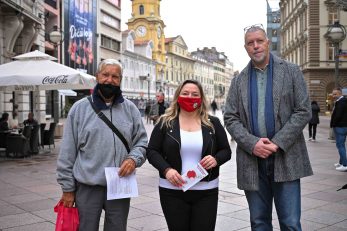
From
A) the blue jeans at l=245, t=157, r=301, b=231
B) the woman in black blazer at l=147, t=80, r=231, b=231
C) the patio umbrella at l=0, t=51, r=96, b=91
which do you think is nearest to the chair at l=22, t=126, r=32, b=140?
the patio umbrella at l=0, t=51, r=96, b=91

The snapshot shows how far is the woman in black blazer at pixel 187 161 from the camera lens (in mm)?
3406

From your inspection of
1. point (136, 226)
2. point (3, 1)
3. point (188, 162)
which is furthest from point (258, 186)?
point (3, 1)

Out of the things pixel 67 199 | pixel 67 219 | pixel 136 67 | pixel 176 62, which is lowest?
pixel 67 219

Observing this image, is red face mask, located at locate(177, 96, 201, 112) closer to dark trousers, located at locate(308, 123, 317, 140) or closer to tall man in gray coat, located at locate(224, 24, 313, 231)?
tall man in gray coat, located at locate(224, 24, 313, 231)

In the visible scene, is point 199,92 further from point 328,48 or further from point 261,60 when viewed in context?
point 328,48

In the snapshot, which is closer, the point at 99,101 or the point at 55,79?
the point at 99,101

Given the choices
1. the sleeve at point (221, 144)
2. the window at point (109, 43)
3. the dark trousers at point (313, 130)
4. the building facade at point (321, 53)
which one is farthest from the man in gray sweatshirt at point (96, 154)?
the window at point (109, 43)

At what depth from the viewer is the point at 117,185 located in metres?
3.36

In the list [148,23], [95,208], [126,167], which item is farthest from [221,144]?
[148,23]

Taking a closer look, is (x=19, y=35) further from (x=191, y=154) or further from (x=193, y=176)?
(x=193, y=176)

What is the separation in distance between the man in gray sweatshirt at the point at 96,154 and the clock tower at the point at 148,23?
85310 millimetres

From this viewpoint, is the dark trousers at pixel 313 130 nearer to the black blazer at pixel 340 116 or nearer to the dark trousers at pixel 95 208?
the black blazer at pixel 340 116

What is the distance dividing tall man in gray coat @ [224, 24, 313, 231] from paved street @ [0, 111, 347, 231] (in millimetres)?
2027

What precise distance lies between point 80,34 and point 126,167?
162ft
